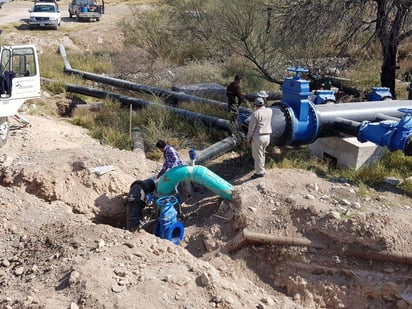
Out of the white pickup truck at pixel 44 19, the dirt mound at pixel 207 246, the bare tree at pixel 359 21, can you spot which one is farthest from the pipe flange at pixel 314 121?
the white pickup truck at pixel 44 19

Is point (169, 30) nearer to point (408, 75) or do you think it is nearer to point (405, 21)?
point (408, 75)

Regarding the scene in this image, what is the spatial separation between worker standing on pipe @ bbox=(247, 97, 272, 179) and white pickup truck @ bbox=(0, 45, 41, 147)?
5.06 metres

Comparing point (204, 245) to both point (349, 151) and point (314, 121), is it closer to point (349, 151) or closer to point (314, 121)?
point (314, 121)

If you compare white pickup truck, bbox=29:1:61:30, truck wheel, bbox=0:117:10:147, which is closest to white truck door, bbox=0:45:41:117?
truck wheel, bbox=0:117:10:147

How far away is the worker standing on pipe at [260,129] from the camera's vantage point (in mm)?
7121

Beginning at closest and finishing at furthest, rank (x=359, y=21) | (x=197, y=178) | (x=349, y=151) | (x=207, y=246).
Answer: (x=207, y=246)
(x=197, y=178)
(x=349, y=151)
(x=359, y=21)

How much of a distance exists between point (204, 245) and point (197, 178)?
92 centimetres

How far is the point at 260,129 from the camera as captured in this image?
7.16 meters

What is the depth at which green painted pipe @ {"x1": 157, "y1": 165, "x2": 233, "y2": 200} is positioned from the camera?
6.68m

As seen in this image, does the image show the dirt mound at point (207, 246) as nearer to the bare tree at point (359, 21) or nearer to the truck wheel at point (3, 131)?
the truck wheel at point (3, 131)

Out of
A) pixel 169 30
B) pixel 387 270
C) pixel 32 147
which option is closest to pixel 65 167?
pixel 32 147

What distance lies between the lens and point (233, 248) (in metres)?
6.19

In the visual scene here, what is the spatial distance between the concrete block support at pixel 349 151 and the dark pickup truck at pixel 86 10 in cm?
2465

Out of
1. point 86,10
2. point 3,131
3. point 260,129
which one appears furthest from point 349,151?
point 86,10
